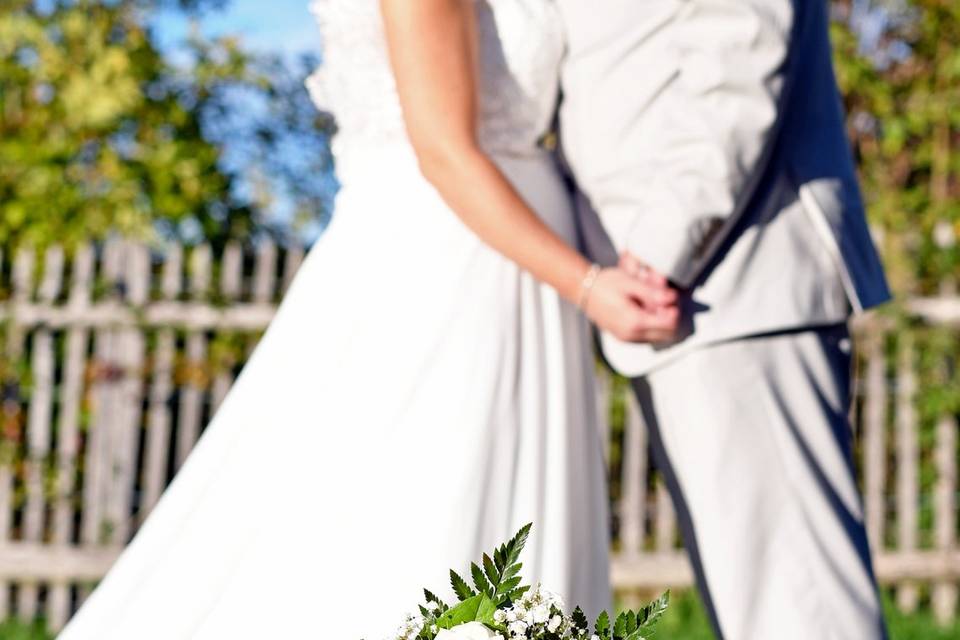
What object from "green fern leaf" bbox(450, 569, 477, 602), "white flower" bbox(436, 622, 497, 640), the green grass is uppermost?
"green fern leaf" bbox(450, 569, 477, 602)

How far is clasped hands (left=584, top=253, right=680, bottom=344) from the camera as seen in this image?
250cm

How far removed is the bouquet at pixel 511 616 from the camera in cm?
119

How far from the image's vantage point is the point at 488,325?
2520mm

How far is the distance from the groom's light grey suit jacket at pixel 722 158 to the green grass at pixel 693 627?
121 inches

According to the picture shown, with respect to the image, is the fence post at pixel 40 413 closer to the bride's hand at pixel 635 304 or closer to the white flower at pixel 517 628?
the bride's hand at pixel 635 304

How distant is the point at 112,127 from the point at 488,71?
4.90 metres

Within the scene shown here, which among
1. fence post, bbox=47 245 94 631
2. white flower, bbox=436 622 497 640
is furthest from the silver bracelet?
fence post, bbox=47 245 94 631

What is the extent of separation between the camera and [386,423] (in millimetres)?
2453

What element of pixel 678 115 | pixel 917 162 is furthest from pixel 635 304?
pixel 917 162

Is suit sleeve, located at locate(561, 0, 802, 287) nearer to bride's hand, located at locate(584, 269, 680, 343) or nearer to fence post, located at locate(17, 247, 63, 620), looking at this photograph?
bride's hand, located at locate(584, 269, 680, 343)

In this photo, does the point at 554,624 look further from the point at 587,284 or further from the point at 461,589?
the point at 587,284

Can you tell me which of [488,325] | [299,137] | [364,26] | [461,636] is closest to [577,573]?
[488,325]

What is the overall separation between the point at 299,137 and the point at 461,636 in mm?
7013

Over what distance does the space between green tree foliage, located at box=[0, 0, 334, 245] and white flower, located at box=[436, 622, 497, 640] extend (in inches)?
234
